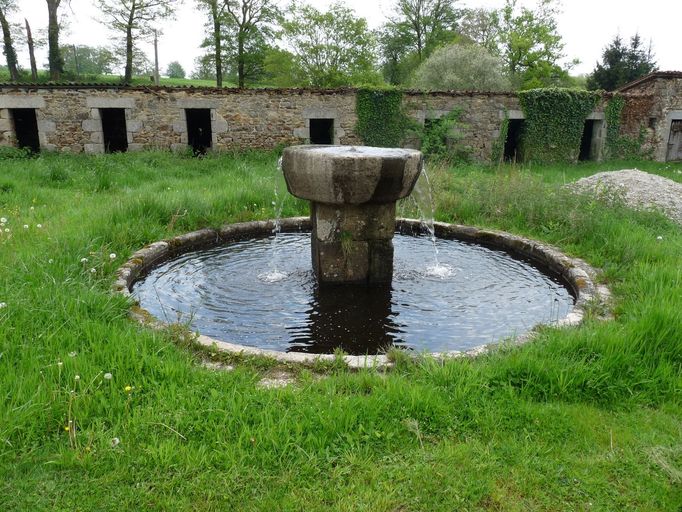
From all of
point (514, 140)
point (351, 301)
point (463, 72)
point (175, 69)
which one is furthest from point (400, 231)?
point (175, 69)

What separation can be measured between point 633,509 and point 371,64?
3143cm

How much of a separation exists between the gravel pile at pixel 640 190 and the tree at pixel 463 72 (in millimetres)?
16004

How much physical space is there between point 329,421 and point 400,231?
16.4 feet

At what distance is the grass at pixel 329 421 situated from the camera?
92.0 inches

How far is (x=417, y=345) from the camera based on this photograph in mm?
4031

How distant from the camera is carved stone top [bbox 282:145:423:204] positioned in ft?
14.8

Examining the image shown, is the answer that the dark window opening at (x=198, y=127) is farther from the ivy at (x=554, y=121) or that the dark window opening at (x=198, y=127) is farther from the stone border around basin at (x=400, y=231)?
the stone border around basin at (x=400, y=231)

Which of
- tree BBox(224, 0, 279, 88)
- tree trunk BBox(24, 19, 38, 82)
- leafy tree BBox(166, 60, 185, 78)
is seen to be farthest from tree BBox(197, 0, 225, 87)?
leafy tree BBox(166, 60, 185, 78)

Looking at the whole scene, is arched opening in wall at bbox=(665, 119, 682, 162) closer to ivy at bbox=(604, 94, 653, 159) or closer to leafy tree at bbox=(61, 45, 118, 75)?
ivy at bbox=(604, 94, 653, 159)

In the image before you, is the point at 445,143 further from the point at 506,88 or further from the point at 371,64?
the point at 371,64

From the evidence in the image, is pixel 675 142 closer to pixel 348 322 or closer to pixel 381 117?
pixel 381 117

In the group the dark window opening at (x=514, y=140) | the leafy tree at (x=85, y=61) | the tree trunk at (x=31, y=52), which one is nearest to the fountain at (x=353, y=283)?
the dark window opening at (x=514, y=140)

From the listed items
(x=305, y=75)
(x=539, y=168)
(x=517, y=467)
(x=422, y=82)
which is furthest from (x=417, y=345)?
(x=305, y=75)

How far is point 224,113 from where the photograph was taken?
45.2ft
